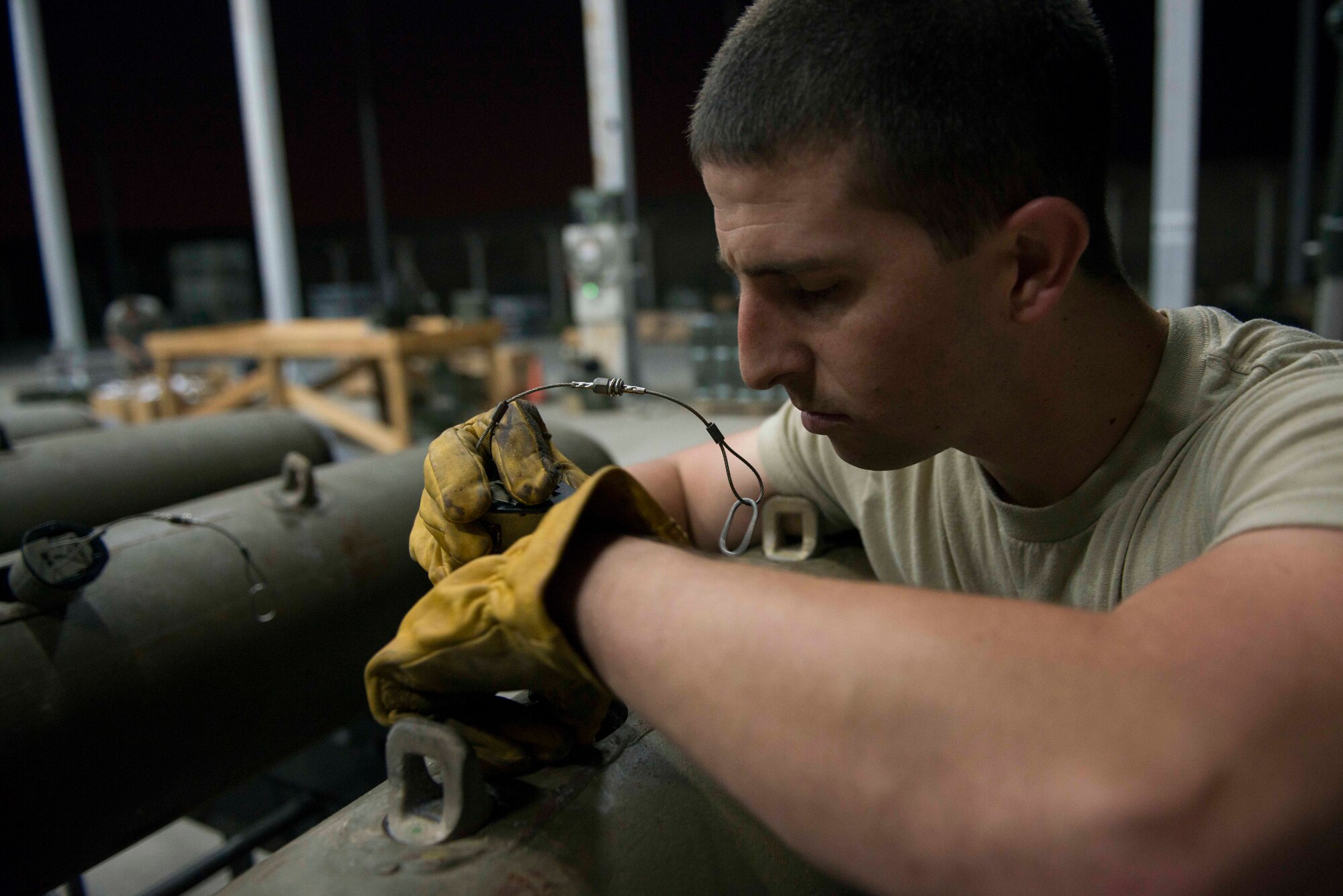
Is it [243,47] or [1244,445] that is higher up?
[243,47]

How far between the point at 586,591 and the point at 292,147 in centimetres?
1355

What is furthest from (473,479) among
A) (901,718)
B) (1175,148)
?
(1175,148)

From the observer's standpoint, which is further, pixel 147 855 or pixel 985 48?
pixel 147 855

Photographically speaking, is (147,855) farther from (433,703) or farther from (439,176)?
(439,176)

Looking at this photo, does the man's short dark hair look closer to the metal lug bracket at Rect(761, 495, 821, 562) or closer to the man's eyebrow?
the man's eyebrow

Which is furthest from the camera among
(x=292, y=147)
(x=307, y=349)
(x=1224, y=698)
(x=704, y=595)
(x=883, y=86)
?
(x=292, y=147)

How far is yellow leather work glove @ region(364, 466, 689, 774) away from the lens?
2.37 feet

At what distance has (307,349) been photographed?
5.10 metres

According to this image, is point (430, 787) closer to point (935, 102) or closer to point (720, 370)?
point (935, 102)

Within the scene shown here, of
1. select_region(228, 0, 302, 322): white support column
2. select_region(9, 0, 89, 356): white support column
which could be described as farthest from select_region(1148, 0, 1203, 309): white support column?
select_region(9, 0, 89, 356): white support column

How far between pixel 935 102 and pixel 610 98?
5.73m

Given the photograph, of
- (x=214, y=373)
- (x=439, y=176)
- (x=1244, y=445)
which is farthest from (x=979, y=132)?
(x=439, y=176)

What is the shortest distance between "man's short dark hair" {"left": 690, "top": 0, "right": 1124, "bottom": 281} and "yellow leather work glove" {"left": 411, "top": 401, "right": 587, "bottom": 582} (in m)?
0.35

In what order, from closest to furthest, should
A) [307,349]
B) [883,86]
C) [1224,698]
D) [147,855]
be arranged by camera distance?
[1224,698] → [883,86] → [147,855] → [307,349]
